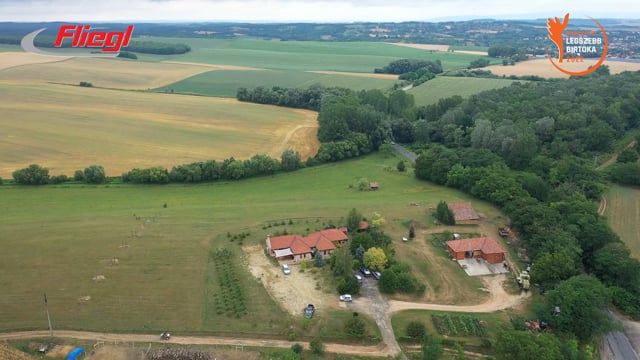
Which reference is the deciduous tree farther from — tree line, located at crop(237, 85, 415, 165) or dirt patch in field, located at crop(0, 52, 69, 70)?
dirt patch in field, located at crop(0, 52, 69, 70)

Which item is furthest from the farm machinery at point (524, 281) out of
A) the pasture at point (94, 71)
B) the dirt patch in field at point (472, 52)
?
the dirt patch in field at point (472, 52)

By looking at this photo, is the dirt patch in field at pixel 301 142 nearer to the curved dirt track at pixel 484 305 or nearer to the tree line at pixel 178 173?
the tree line at pixel 178 173

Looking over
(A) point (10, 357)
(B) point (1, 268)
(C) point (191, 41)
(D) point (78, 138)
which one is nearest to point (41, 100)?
(D) point (78, 138)

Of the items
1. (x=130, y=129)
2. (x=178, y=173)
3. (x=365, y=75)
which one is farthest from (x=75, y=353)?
(x=365, y=75)

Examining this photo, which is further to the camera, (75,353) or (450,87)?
(450,87)

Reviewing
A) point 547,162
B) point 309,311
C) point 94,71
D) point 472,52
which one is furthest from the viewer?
point 472,52

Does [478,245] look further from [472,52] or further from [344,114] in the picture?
[472,52]
